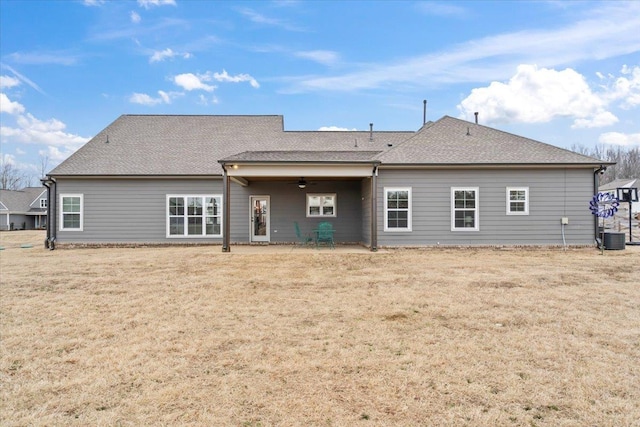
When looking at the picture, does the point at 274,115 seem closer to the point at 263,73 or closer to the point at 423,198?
the point at 263,73

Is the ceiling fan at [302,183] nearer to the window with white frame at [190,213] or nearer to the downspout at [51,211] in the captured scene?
the window with white frame at [190,213]

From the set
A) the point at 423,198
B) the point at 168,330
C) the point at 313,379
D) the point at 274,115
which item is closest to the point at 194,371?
the point at 313,379

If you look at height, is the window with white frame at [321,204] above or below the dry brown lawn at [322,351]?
above

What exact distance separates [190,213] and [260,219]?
2.64 meters

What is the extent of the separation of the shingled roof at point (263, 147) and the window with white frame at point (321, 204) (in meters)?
1.78

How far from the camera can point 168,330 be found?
4.43 m

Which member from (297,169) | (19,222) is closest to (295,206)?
(297,169)

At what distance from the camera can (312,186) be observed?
49.1ft

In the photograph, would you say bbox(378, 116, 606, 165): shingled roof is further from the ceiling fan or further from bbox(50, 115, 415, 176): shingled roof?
the ceiling fan

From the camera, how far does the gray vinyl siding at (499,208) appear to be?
12.7m

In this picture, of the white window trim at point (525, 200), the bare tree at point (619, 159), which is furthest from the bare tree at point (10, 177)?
the bare tree at point (619, 159)

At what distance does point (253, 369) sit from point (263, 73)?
70.5 ft

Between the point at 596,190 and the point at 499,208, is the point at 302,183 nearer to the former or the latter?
the point at 499,208

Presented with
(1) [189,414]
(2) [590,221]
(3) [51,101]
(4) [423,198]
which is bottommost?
(1) [189,414]
